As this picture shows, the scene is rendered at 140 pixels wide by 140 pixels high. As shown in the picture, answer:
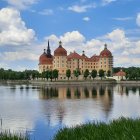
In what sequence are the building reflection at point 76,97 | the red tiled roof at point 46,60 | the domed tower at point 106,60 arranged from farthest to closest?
the red tiled roof at point 46,60 → the domed tower at point 106,60 → the building reflection at point 76,97

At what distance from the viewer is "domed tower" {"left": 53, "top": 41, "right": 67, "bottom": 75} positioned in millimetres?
115812

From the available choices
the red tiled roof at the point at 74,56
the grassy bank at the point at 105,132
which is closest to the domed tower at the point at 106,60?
the red tiled roof at the point at 74,56

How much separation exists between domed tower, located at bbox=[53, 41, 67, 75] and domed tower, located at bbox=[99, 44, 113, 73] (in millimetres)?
11950

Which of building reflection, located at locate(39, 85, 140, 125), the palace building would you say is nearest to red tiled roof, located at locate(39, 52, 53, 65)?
the palace building

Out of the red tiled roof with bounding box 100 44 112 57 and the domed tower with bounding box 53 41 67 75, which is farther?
the red tiled roof with bounding box 100 44 112 57

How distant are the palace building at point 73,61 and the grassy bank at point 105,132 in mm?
102928

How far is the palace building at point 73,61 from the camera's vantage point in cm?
11650

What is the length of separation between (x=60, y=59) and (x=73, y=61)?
5.30 metres

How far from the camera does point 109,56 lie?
4798 inches

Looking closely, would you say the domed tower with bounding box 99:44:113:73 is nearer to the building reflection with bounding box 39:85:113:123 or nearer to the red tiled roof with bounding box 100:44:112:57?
the red tiled roof with bounding box 100:44:112:57

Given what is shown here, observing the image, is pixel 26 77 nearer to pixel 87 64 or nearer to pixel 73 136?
pixel 87 64

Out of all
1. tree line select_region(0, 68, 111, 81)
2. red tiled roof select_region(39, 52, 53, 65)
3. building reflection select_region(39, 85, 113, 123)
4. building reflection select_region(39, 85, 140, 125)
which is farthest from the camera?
red tiled roof select_region(39, 52, 53, 65)

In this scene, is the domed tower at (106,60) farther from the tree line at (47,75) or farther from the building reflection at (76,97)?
the building reflection at (76,97)

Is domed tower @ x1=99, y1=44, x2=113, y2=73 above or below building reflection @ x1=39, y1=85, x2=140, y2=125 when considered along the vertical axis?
above
